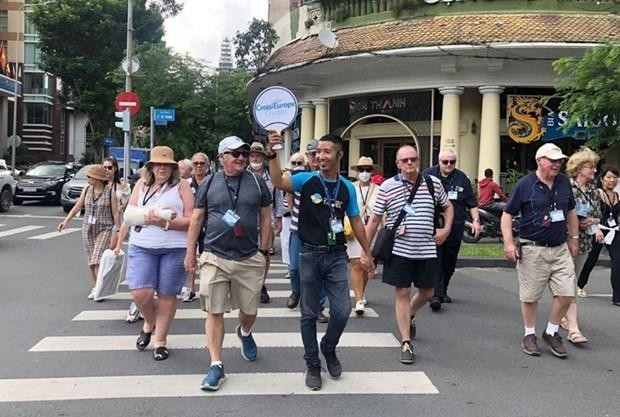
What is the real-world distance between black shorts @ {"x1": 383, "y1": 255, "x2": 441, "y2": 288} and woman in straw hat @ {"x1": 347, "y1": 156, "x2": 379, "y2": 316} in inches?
55.9

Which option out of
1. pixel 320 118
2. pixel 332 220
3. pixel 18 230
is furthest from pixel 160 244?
pixel 320 118

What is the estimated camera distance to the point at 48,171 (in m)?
24.3

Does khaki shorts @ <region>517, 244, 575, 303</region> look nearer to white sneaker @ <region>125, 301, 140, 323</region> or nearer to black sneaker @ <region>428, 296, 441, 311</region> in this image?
black sneaker @ <region>428, 296, 441, 311</region>

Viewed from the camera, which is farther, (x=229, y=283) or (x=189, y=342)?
(x=189, y=342)

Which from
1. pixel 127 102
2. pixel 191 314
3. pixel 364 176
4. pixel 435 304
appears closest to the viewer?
Answer: pixel 191 314

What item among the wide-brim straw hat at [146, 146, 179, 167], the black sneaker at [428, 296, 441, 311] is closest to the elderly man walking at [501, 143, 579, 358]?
the black sneaker at [428, 296, 441, 311]

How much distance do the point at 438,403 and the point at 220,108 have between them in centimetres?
2531

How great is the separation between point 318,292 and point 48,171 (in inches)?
850

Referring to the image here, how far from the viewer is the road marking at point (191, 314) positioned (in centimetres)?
725

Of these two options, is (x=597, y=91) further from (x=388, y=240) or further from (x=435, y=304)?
(x=388, y=240)

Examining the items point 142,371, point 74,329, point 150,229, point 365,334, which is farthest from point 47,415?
point 365,334

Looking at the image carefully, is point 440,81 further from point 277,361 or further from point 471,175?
point 277,361

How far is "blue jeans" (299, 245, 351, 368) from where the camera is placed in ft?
16.4

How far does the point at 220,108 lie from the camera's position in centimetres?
2888
